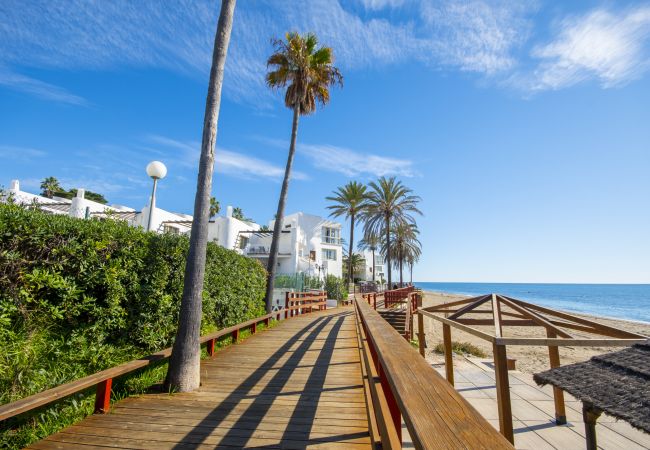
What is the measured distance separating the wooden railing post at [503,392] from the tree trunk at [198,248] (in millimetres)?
4193

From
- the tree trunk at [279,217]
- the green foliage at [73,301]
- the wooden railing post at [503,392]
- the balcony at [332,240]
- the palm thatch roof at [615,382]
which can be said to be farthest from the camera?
the balcony at [332,240]

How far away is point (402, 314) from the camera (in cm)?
1672

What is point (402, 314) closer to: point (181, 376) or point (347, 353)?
point (347, 353)

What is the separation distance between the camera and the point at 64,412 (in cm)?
378

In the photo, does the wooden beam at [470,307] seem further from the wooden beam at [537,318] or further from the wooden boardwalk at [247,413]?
the wooden boardwalk at [247,413]

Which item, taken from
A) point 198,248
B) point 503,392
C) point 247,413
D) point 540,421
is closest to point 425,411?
point 247,413

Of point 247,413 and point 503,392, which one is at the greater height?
point 503,392

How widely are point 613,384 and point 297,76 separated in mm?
14536

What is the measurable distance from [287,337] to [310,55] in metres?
11.6

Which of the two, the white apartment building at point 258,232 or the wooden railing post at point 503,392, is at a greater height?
the white apartment building at point 258,232

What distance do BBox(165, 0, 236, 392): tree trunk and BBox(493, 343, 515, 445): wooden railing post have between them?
165 inches

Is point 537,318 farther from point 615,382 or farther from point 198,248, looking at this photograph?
point 198,248

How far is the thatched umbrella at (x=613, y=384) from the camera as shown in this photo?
2.47 meters

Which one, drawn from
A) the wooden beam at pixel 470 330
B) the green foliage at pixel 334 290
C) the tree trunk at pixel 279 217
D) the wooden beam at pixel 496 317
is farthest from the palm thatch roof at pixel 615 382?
the green foliage at pixel 334 290
